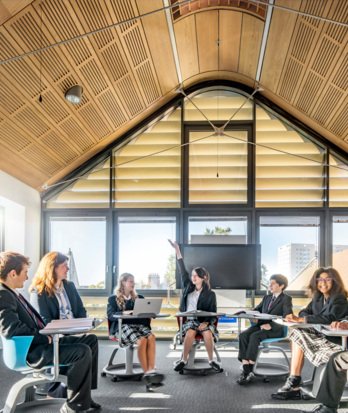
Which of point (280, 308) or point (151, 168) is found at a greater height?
point (151, 168)

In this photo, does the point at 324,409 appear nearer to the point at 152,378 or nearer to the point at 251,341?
the point at 251,341

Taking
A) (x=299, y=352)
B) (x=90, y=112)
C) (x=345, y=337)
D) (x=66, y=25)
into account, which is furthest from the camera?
(x=90, y=112)

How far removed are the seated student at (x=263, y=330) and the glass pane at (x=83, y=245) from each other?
314 centimetres

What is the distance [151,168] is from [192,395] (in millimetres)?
4379

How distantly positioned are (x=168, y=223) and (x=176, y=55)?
2.59 metres

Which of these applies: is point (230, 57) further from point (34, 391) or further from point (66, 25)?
point (34, 391)

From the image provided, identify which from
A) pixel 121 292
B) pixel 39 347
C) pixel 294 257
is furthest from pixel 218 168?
pixel 39 347

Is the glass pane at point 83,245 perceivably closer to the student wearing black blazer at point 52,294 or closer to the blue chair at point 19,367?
the student wearing black blazer at point 52,294

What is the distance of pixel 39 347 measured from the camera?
3865mm

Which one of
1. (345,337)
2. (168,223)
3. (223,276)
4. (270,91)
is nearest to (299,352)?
(345,337)

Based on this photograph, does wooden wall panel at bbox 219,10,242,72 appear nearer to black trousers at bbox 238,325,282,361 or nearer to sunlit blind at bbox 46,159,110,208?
sunlit blind at bbox 46,159,110,208

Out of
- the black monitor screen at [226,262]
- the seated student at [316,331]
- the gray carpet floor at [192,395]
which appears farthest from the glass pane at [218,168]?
the seated student at [316,331]

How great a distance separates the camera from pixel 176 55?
288 inches

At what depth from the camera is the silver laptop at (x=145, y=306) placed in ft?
17.2
